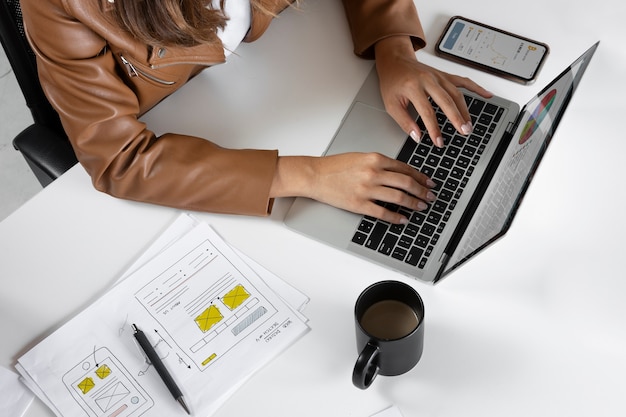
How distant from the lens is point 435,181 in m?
1.10

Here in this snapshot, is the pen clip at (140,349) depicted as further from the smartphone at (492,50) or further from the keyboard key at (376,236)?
the smartphone at (492,50)

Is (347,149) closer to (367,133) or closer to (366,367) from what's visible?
(367,133)

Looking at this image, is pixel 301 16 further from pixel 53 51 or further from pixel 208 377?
pixel 208 377

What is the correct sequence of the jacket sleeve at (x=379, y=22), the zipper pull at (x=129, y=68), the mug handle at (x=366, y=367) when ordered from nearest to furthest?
the mug handle at (x=366, y=367)
the zipper pull at (x=129, y=68)
the jacket sleeve at (x=379, y=22)

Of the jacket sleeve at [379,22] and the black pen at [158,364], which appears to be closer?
the black pen at [158,364]

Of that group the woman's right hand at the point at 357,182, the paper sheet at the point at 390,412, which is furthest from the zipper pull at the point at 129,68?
the paper sheet at the point at 390,412

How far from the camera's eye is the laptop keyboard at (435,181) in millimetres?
1036

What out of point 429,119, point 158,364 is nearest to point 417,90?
point 429,119

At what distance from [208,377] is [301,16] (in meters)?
0.65

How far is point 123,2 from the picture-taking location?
923 millimetres

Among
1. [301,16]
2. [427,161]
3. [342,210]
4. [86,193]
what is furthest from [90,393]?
[301,16]

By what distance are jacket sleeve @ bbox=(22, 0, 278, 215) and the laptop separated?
8cm

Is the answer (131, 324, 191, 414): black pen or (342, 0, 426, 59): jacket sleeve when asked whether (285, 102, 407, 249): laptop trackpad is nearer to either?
(342, 0, 426, 59): jacket sleeve

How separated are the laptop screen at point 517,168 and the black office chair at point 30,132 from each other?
0.63 metres
